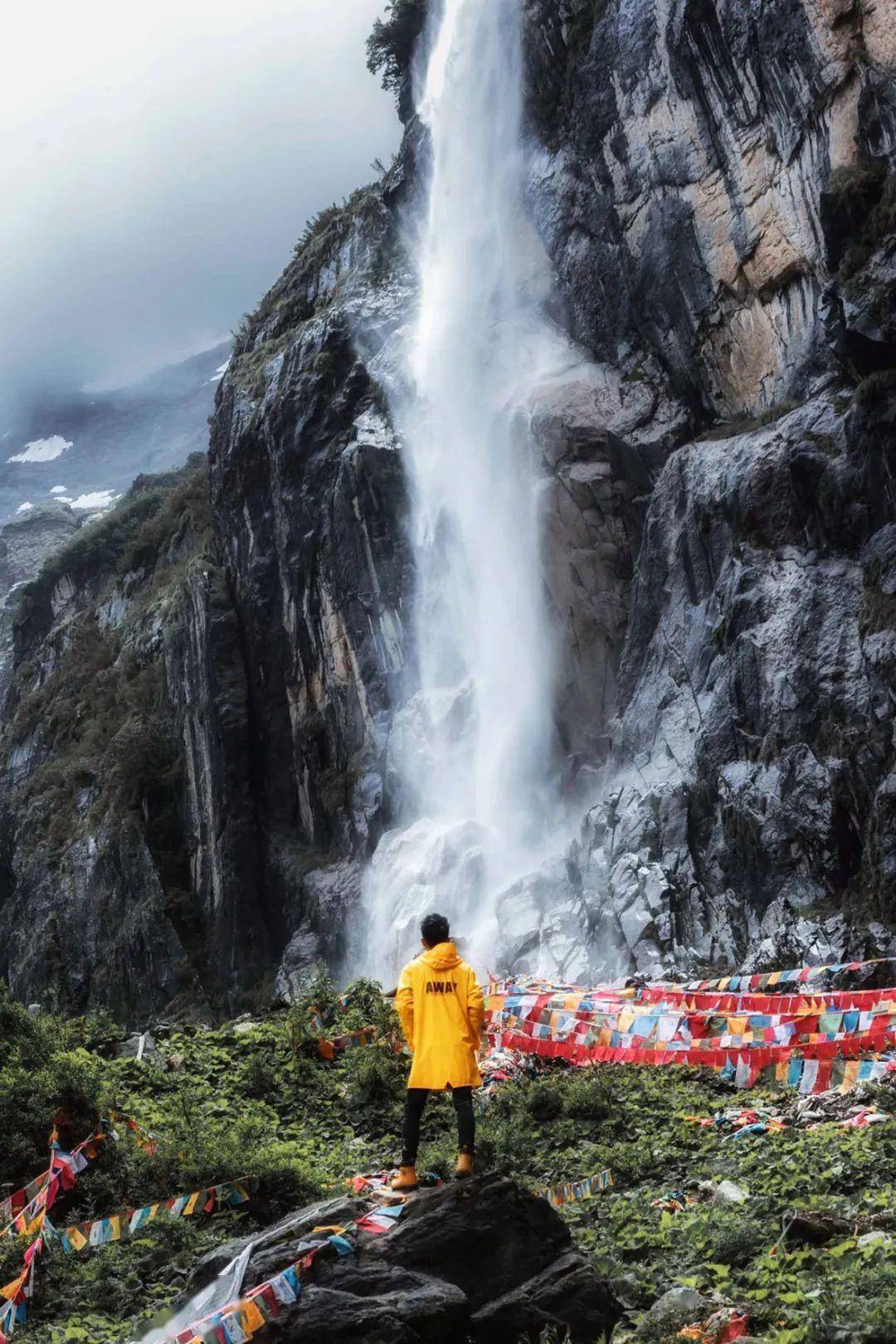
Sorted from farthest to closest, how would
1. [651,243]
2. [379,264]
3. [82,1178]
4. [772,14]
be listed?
1. [379,264]
2. [651,243]
3. [772,14]
4. [82,1178]

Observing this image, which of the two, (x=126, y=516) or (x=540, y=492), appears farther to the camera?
(x=126, y=516)

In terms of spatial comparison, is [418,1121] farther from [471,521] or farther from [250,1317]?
[471,521]

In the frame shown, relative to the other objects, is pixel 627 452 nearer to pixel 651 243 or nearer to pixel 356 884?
pixel 651 243

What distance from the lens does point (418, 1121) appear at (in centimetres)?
630

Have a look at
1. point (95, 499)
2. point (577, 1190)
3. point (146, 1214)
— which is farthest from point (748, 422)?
point (95, 499)

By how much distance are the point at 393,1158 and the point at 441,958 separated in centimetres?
363

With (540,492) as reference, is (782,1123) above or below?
below

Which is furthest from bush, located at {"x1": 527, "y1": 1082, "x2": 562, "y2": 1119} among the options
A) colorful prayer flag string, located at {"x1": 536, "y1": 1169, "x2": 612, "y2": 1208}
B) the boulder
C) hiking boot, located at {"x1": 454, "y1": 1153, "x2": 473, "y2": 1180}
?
the boulder

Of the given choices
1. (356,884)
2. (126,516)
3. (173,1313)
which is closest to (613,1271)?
(173,1313)

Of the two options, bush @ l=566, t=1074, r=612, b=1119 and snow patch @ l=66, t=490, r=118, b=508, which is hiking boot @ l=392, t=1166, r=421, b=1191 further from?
snow patch @ l=66, t=490, r=118, b=508

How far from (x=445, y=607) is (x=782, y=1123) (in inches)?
880

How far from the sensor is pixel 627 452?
25.2 meters

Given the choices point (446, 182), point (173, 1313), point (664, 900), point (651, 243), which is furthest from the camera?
point (446, 182)

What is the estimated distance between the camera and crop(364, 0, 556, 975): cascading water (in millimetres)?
26375
